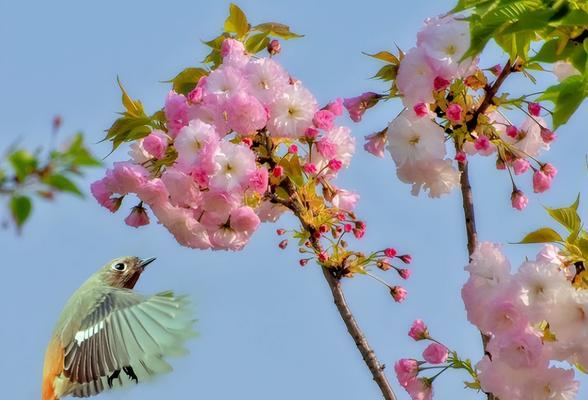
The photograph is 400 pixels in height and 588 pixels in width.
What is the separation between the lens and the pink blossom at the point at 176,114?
3213 millimetres

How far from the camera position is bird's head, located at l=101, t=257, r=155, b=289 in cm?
436

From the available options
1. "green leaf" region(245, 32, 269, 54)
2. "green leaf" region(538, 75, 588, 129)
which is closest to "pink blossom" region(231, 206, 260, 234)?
"green leaf" region(245, 32, 269, 54)

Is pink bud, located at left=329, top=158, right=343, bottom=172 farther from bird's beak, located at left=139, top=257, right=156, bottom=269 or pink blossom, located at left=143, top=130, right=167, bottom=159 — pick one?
bird's beak, located at left=139, top=257, right=156, bottom=269

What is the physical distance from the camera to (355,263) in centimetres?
320

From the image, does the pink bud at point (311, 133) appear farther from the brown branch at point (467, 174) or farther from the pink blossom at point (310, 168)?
the brown branch at point (467, 174)

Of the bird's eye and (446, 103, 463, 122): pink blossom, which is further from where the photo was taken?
the bird's eye

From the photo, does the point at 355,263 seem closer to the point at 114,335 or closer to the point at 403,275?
the point at 403,275

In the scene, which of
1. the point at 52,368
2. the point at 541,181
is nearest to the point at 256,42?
the point at 541,181

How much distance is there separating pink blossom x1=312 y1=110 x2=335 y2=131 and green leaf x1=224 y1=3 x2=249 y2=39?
1.33 feet

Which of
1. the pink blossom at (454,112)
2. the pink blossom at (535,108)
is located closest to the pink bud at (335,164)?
the pink blossom at (454,112)

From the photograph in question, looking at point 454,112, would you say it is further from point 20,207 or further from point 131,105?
point 20,207

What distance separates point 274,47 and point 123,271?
1.47 meters

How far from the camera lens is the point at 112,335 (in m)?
3.67

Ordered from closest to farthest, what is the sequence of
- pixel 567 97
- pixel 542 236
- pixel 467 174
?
1. pixel 567 97
2. pixel 542 236
3. pixel 467 174
